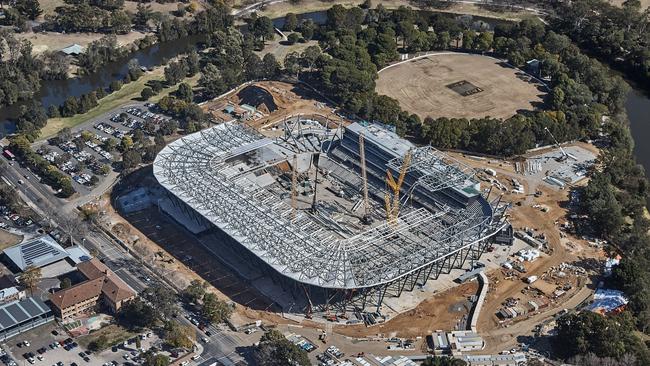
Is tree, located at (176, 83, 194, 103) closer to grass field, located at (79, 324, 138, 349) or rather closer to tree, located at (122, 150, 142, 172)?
tree, located at (122, 150, 142, 172)

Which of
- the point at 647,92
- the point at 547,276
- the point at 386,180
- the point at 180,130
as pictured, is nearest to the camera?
the point at 547,276

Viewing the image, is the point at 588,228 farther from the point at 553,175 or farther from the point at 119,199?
the point at 119,199

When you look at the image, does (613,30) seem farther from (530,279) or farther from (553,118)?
(530,279)

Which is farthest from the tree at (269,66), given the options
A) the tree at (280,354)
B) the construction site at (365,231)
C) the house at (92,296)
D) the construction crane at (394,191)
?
the tree at (280,354)

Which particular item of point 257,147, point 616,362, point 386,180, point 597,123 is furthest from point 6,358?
point 597,123

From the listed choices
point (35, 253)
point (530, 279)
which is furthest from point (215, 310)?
point (530, 279)

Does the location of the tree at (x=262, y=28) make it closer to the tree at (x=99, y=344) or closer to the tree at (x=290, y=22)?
the tree at (x=290, y=22)

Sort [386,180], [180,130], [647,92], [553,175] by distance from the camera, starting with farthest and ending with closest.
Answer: [647,92]
[180,130]
[553,175]
[386,180]

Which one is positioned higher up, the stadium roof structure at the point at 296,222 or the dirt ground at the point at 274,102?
the stadium roof structure at the point at 296,222
